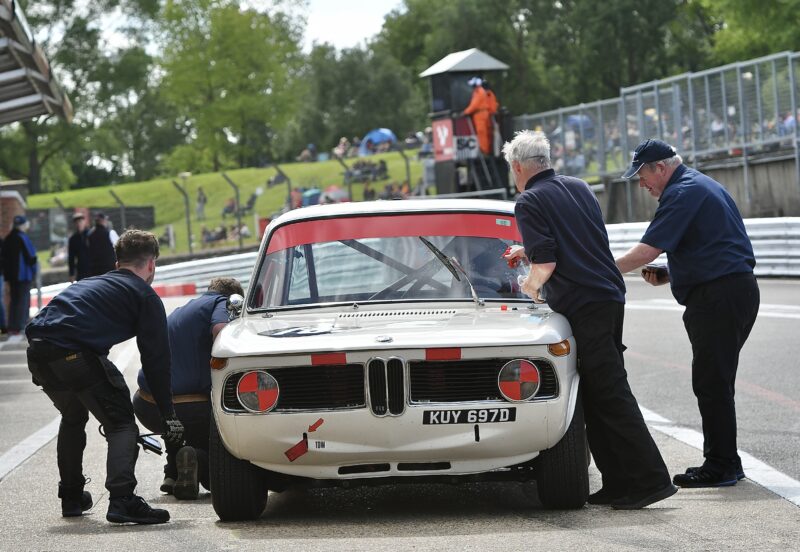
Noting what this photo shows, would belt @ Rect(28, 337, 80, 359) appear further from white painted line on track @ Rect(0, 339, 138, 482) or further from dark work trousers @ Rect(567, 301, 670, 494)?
dark work trousers @ Rect(567, 301, 670, 494)

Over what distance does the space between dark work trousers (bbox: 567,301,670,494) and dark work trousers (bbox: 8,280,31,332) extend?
→ 52.5 feet

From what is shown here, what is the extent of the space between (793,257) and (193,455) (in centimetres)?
1661

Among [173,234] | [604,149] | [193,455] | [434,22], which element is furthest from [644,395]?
[434,22]

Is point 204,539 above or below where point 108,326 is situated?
below

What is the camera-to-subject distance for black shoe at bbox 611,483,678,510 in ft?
22.3

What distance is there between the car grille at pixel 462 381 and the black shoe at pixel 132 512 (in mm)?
1369

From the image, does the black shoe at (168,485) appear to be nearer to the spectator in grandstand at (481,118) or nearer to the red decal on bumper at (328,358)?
the red decal on bumper at (328,358)

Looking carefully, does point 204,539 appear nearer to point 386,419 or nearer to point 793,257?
point 386,419

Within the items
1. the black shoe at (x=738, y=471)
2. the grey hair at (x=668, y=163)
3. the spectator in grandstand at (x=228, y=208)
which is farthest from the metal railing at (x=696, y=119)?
the black shoe at (x=738, y=471)

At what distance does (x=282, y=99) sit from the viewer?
78.3m

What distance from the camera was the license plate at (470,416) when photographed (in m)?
6.55

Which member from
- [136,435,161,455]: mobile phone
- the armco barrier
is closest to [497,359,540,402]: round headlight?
[136,435,161,455]: mobile phone

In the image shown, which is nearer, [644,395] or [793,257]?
[644,395]

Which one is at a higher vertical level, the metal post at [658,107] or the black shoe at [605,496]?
the metal post at [658,107]
